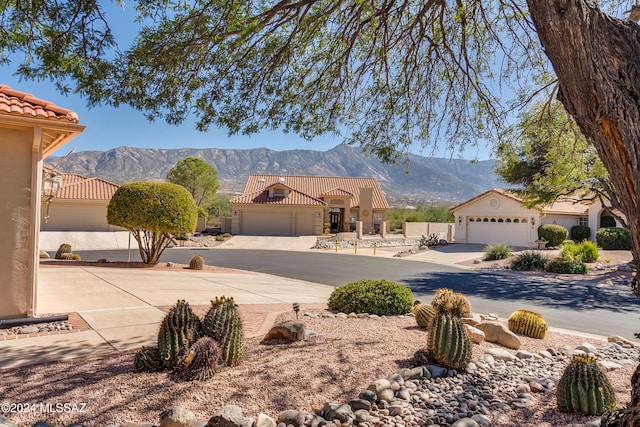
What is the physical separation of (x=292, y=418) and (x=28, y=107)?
665 cm

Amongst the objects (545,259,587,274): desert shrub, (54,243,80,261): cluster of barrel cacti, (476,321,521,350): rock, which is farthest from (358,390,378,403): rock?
(545,259,587,274): desert shrub

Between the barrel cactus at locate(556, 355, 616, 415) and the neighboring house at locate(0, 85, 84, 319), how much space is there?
25.6ft

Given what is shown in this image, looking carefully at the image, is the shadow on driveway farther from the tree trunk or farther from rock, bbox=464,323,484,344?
the tree trunk

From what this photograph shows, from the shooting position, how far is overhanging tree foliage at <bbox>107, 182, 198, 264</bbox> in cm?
1519

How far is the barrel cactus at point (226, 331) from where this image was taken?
4.80 metres

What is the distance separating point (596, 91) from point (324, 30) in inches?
248

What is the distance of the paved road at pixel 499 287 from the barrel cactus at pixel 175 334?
856 centimetres

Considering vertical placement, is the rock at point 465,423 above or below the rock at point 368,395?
below

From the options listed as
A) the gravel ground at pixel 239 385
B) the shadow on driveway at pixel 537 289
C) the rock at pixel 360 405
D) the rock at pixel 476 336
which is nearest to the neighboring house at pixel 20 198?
the gravel ground at pixel 239 385

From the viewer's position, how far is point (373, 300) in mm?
8625

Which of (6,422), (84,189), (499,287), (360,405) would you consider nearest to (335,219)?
(84,189)

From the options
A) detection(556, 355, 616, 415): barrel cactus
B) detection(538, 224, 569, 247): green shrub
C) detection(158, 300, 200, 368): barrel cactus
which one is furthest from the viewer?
detection(538, 224, 569, 247): green shrub

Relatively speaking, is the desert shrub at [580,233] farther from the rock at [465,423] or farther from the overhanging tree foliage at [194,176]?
the overhanging tree foliage at [194,176]

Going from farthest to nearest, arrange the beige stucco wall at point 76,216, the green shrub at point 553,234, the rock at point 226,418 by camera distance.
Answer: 1. the beige stucco wall at point 76,216
2. the green shrub at point 553,234
3. the rock at point 226,418
